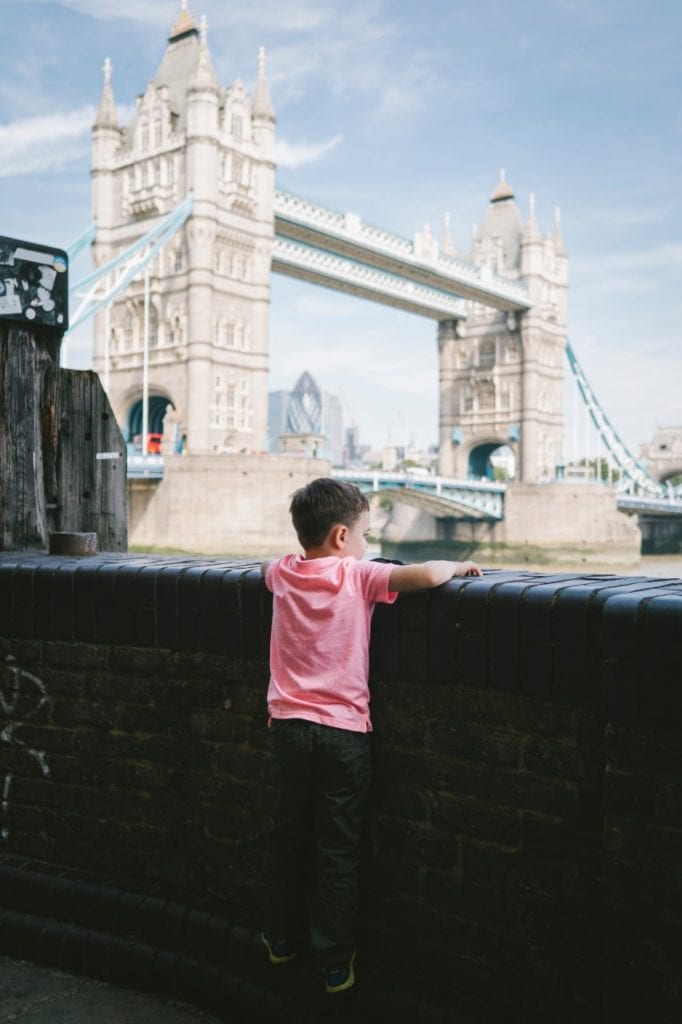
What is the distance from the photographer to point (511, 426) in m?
53.5

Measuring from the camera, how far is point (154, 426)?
40094mm

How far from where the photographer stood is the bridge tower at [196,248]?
35.2 metres

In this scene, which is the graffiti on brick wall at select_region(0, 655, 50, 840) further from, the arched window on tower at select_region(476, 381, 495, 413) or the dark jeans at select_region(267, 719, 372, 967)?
the arched window on tower at select_region(476, 381, 495, 413)

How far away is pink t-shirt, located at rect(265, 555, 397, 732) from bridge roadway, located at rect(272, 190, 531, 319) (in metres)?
37.6

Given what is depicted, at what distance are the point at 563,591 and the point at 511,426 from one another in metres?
52.5

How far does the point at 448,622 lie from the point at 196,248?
114 feet

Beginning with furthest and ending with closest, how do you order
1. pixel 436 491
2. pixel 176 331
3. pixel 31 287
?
pixel 436 491 < pixel 176 331 < pixel 31 287

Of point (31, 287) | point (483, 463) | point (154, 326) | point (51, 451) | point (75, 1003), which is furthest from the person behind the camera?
point (483, 463)

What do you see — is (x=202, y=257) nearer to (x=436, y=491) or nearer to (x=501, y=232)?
(x=436, y=491)

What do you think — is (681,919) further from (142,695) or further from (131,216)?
(131,216)

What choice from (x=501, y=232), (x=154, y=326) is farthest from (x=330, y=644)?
(x=501, y=232)

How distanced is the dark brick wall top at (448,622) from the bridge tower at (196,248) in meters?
31.9

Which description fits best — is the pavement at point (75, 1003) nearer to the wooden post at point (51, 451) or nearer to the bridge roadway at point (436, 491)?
the wooden post at point (51, 451)

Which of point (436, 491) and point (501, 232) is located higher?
point (501, 232)
